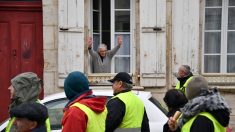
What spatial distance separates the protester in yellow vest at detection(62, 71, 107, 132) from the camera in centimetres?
329

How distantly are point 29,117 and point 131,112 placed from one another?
1.61m

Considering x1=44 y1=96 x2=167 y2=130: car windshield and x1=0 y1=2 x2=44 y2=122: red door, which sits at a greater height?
x1=0 y1=2 x2=44 y2=122: red door

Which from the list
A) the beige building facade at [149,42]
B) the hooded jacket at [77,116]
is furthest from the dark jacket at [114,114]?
the beige building facade at [149,42]

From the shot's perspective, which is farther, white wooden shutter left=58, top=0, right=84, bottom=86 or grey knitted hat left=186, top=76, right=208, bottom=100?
white wooden shutter left=58, top=0, right=84, bottom=86

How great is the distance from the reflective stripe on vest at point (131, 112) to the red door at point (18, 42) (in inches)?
194

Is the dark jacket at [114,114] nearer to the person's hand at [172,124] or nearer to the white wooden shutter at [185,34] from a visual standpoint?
the person's hand at [172,124]

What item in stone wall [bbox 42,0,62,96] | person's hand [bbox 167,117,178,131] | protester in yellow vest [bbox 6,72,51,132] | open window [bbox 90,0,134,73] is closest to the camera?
protester in yellow vest [bbox 6,72,51,132]

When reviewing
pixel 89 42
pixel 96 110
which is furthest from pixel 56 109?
pixel 89 42

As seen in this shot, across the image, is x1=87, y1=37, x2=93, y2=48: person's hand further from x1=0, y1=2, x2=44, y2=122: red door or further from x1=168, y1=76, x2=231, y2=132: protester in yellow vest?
x1=168, y1=76, x2=231, y2=132: protester in yellow vest

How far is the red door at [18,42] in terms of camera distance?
9.05m

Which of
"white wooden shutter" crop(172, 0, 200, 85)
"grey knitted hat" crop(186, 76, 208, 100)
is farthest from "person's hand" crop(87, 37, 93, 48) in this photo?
"grey knitted hat" crop(186, 76, 208, 100)

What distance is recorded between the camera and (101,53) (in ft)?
28.7

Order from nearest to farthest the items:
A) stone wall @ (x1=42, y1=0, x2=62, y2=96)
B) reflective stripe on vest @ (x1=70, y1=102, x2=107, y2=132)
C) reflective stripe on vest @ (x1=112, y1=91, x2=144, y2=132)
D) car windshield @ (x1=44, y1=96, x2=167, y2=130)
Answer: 1. reflective stripe on vest @ (x1=70, y1=102, x2=107, y2=132)
2. reflective stripe on vest @ (x1=112, y1=91, x2=144, y2=132)
3. car windshield @ (x1=44, y1=96, x2=167, y2=130)
4. stone wall @ (x1=42, y1=0, x2=62, y2=96)

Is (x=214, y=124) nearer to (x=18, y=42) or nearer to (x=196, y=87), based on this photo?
(x=196, y=87)
